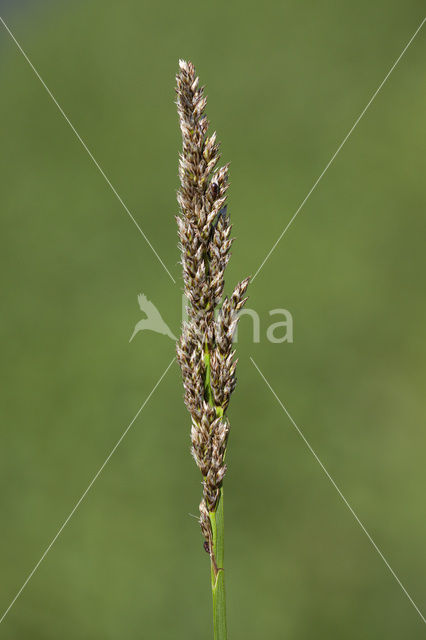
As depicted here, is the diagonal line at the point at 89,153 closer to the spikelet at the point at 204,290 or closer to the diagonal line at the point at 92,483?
the diagonal line at the point at 92,483

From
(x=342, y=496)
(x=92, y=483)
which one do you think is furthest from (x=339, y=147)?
(x=92, y=483)

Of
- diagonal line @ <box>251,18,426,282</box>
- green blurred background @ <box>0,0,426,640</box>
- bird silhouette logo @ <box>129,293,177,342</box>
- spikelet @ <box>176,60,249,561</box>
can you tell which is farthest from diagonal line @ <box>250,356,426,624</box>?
spikelet @ <box>176,60,249,561</box>

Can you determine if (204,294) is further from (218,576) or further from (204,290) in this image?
(218,576)

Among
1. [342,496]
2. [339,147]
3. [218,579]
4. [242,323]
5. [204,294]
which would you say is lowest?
[218,579]

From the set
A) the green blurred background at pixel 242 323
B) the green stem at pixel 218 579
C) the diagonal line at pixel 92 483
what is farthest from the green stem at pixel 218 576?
the diagonal line at pixel 92 483

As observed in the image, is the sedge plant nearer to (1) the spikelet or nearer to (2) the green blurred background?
(1) the spikelet

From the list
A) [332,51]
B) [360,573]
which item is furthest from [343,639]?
[332,51]

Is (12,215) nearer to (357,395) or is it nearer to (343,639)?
(357,395)

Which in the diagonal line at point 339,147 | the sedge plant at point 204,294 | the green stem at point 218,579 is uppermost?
the diagonal line at point 339,147
